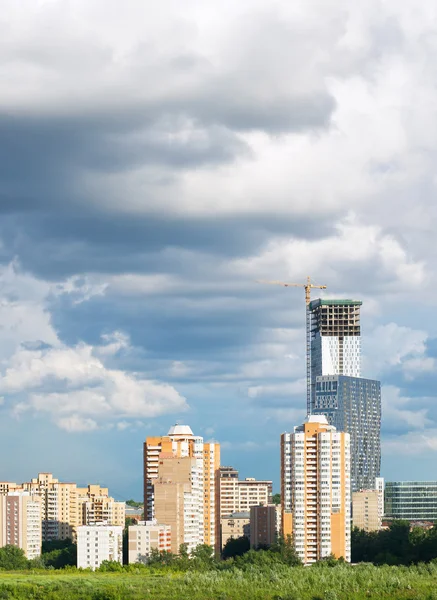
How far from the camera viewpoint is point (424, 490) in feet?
579

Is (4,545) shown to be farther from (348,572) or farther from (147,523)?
(348,572)

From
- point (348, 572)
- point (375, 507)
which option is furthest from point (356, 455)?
point (348, 572)

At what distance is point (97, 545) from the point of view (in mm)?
99438

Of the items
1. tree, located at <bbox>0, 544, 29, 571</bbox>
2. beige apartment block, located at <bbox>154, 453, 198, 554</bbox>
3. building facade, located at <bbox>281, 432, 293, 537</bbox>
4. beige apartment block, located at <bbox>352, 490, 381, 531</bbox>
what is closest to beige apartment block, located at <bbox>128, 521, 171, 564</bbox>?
beige apartment block, located at <bbox>154, 453, 198, 554</bbox>

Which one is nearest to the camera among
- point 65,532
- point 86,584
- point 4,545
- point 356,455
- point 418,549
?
point 86,584

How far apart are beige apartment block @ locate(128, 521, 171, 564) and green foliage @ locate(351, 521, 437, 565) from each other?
18286mm

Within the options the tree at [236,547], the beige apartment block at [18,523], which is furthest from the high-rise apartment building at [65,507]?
the tree at [236,547]

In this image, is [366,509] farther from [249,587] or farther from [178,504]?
[249,587]

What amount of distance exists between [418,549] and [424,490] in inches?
3306

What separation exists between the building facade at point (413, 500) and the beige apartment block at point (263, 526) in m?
69.1

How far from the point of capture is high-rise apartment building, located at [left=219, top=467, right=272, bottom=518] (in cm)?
13338

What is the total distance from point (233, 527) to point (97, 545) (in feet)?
81.2

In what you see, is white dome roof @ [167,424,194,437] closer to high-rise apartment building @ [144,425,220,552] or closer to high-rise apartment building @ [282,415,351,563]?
high-rise apartment building @ [144,425,220,552]

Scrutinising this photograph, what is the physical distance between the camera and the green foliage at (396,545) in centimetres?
9312
